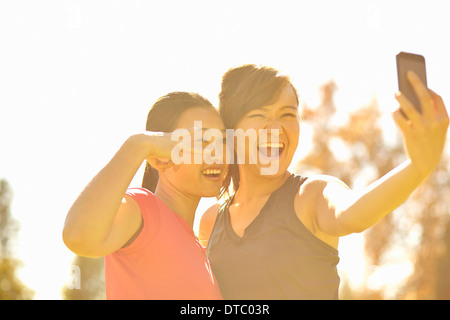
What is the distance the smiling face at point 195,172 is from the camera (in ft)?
12.1

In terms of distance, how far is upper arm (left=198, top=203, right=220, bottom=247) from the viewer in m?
4.74

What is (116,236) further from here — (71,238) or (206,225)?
(206,225)

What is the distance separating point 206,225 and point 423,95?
270 centimetres

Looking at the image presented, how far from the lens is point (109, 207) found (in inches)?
109

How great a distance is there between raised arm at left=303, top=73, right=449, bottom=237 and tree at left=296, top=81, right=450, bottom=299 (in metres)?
22.2

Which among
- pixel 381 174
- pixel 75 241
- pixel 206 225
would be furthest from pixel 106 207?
pixel 381 174

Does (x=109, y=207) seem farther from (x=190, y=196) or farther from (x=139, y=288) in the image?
(x=190, y=196)

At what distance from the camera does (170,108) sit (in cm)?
374

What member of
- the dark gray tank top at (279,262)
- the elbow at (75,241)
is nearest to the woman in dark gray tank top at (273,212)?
the dark gray tank top at (279,262)

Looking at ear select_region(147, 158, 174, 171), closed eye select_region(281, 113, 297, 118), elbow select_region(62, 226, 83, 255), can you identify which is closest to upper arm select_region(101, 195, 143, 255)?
elbow select_region(62, 226, 83, 255)

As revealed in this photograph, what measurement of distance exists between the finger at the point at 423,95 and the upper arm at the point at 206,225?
2.58 m

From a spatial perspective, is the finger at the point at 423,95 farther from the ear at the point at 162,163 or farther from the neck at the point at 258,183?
the neck at the point at 258,183
